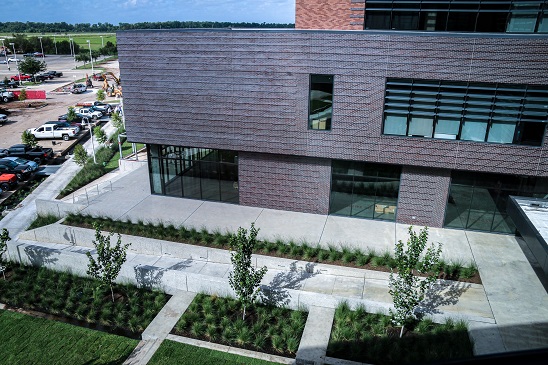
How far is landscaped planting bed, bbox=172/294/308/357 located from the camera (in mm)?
14188

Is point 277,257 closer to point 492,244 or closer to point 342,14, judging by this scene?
point 492,244

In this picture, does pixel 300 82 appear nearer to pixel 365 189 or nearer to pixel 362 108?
pixel 362 108

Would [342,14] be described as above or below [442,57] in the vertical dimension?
above

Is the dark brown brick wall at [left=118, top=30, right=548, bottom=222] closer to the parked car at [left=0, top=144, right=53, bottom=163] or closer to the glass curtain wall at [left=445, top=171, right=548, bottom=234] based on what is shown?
the glass curtain wall at [left=445, top=171, right=548, bottom=234]

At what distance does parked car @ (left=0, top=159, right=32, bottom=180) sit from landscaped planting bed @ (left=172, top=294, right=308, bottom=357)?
69.4ft

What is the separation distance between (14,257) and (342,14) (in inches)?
773

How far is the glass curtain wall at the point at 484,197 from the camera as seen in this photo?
65.4ft

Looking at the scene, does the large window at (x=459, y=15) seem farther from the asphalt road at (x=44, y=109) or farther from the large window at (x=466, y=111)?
the asphalt road at (x=44, y=109)

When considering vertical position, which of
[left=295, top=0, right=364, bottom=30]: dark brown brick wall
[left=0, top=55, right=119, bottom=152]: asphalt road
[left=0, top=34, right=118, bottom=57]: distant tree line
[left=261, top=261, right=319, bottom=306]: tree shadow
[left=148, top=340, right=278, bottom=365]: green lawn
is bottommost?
[left=0, top=55, right=119, bottom=152]: asphalt road

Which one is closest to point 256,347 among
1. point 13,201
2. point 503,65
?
point 503,65

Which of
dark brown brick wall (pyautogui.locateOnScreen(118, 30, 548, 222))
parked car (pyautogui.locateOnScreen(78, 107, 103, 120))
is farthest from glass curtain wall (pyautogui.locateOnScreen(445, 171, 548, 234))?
parked car (pyautogui.locateOnScreen(78, 107, 103, 120))

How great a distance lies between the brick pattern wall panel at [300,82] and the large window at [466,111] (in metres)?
0.42

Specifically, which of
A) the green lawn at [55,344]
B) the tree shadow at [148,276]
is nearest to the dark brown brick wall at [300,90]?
the tree shadow at [148,276]

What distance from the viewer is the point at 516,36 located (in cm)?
1752
